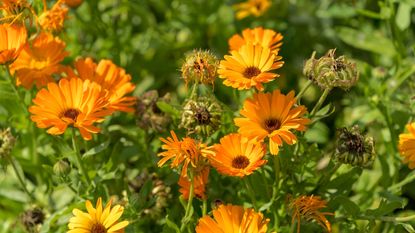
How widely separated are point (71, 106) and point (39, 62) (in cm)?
46

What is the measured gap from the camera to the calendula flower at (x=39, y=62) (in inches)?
117

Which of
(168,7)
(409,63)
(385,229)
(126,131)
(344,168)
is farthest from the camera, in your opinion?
(168,7)

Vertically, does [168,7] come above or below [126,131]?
above

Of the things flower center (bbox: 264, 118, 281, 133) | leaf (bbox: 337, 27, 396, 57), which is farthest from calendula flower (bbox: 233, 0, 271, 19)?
flower center (bbox: 264, 118, 281, 133)

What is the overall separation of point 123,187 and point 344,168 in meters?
1.09

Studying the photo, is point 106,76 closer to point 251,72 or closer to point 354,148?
point 251,72

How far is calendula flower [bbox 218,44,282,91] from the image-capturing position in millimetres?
2400

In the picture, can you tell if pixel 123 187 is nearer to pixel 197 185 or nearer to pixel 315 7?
pixel 197 185

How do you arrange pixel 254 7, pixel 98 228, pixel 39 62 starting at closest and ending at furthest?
pixel 98 228, pixel 39 62, pixel 254 7

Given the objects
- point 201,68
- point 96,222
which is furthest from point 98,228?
point 201,68

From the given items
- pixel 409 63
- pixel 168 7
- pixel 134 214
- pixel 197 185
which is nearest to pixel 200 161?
pixel 197 185

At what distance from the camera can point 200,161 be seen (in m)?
2.41

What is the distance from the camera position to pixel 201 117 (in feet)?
8.44

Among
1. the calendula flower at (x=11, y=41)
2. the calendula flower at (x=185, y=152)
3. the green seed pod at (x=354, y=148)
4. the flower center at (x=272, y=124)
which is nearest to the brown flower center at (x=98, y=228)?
the calendula flower at (x=185, y=152)
